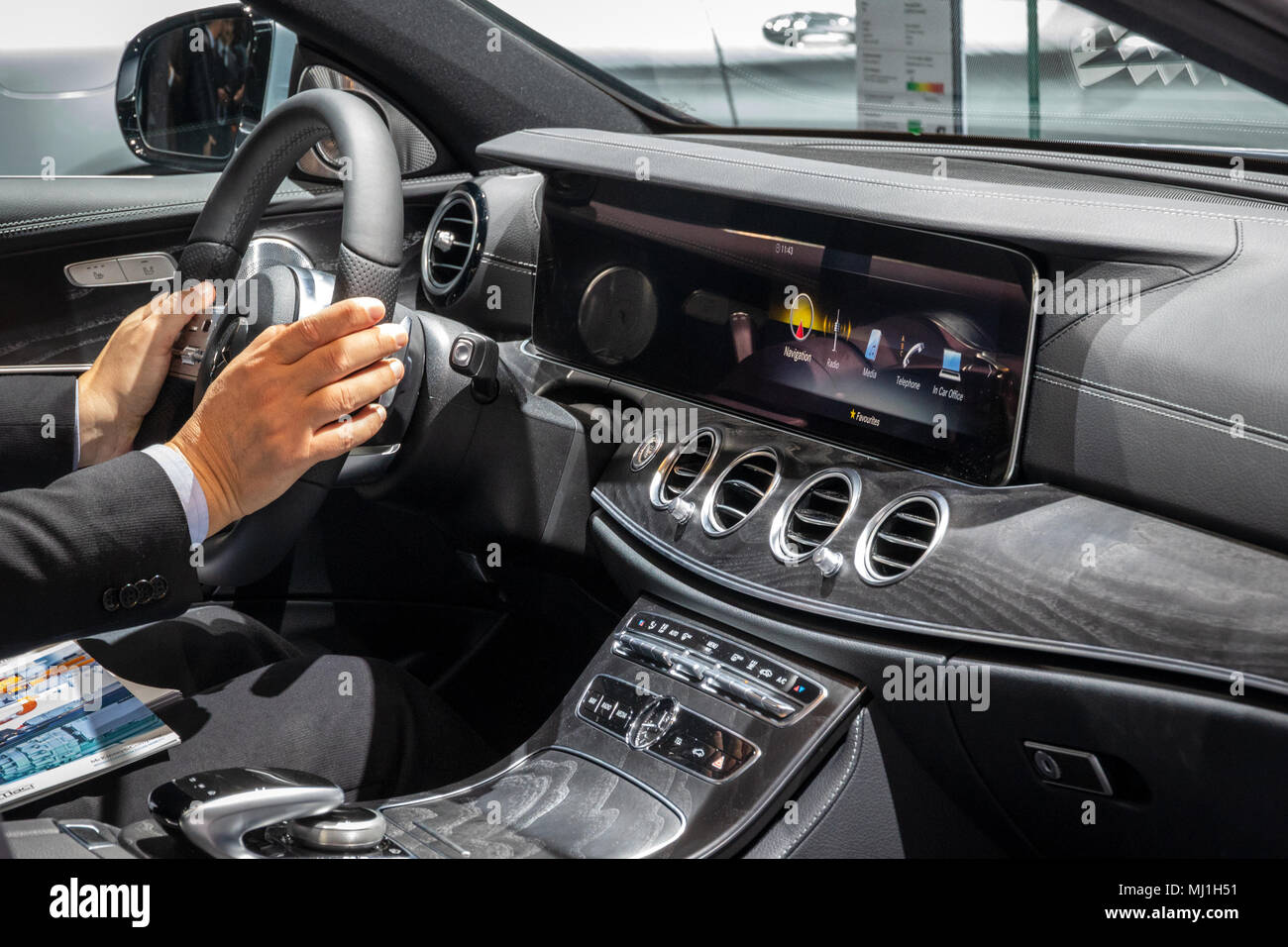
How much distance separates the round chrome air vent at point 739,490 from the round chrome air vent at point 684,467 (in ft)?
0.12

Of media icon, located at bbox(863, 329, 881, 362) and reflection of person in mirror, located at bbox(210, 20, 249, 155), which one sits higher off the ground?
reflection of person in mirror, located at bbox(210, 20, 249, 155)

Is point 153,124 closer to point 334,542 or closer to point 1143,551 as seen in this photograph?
point 334,542

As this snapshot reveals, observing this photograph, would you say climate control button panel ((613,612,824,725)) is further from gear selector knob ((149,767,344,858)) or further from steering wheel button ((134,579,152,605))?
steering wheel button ((134,579,152,605))

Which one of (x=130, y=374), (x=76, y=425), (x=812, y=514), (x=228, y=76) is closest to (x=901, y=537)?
(x=812, y=514)

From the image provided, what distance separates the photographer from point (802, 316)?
1314mm

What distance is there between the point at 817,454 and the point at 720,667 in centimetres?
27

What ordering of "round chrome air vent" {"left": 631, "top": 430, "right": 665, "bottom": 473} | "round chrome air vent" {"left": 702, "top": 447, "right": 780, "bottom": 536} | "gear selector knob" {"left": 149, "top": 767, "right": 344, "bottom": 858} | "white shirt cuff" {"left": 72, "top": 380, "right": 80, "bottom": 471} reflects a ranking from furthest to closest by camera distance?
"white shirt cuff" {"left": 72, "top": 380, "right": 80, "bottom": 471} → "round chrome air vent" {"left": 631, "top": 430, "right": 665, "bottom": 473} → "round chrome air vent" {"left": 702, "top": 447, "right": 780, "bottom": 536} → "gear selector knob" {"left": 149, "top": 767, "right": 344, "bottom": 858}

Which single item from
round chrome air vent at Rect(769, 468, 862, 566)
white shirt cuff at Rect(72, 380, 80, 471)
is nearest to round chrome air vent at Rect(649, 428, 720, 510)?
round chrome air vent at Rect(769, 468, 862, 566)

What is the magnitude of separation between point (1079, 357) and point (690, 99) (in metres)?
1.20

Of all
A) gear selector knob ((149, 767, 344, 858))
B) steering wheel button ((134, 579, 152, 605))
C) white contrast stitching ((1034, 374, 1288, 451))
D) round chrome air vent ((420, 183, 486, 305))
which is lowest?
gear selector knob ((149, 767, 344, 858))

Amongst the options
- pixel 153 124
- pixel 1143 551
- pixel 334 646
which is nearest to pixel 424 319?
pixel 334 646

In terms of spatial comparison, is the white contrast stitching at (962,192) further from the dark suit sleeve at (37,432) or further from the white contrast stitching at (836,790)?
the dark suit sleeve at (37,432)

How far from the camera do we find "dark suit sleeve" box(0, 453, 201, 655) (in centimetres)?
112

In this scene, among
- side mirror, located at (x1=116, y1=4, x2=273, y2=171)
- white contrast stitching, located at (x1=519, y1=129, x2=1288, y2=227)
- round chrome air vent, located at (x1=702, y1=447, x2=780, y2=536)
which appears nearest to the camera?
white contrast stitching, located at (x1=519, y1=129, x2=1288, y2=227)
